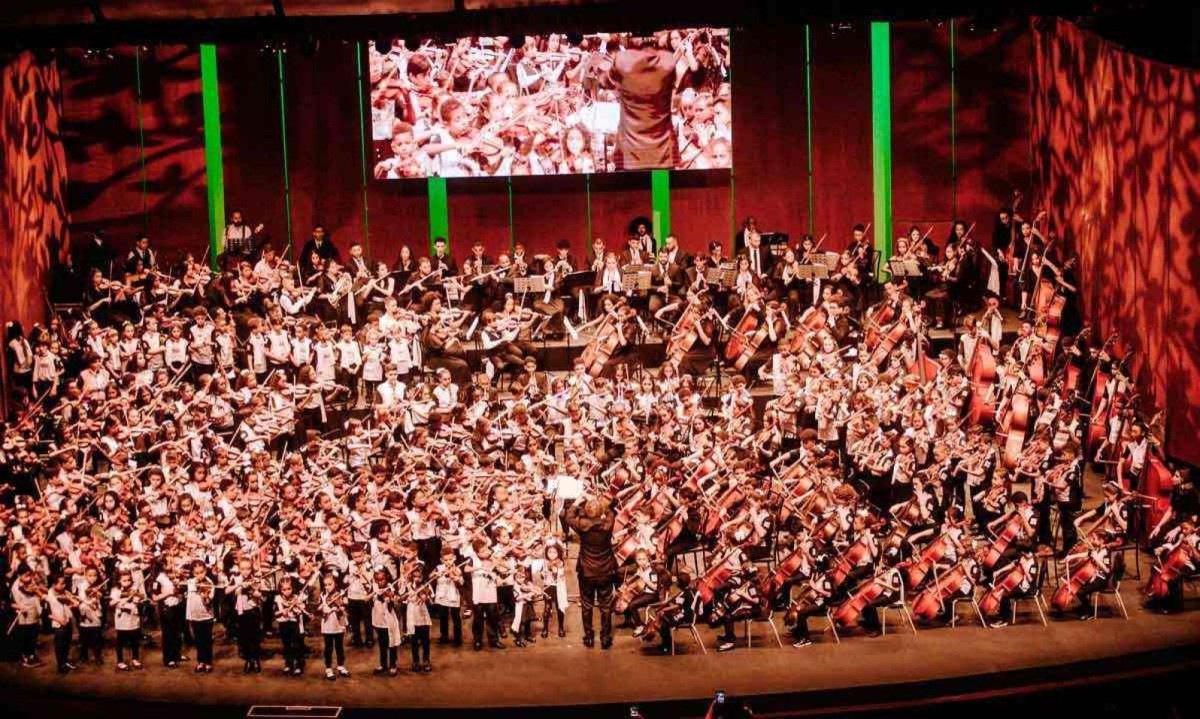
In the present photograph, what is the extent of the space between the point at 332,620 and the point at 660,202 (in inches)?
347

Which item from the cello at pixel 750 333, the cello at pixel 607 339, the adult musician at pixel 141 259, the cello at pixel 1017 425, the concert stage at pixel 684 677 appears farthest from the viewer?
the adult musician at pixel 141 259

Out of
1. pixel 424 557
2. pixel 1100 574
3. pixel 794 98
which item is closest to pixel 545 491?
pixel 424 557

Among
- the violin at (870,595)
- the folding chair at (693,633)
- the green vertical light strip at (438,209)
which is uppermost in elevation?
the green vertical light strip at (438,209)

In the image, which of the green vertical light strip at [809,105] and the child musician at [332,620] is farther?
the green vertical light strip at [809,105]

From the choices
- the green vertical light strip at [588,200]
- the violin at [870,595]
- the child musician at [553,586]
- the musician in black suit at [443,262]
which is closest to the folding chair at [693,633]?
the child musician at [553,586]

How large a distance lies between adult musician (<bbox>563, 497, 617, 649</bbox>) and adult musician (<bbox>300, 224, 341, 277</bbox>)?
18.0 feet

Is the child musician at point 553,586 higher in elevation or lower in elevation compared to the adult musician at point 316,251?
lower

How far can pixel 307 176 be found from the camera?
20062 millimetres

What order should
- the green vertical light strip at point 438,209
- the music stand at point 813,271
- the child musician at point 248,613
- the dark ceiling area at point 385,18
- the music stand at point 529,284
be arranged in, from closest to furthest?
the child musician at point 248,613 < the dark ceiling area at point 385,18 < the music stand at point 529,284 < the music stand at point 813,271 < the green vertical light strip at point 438,209

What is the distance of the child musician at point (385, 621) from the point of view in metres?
12.9

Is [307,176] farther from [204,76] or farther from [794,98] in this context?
[794,98]

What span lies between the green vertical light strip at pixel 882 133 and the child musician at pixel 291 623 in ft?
29.9

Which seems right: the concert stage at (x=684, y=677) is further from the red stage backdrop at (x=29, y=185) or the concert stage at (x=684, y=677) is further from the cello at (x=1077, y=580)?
the red stage backdrop at (x=29, y=185)

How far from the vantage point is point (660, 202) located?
2031 cm
